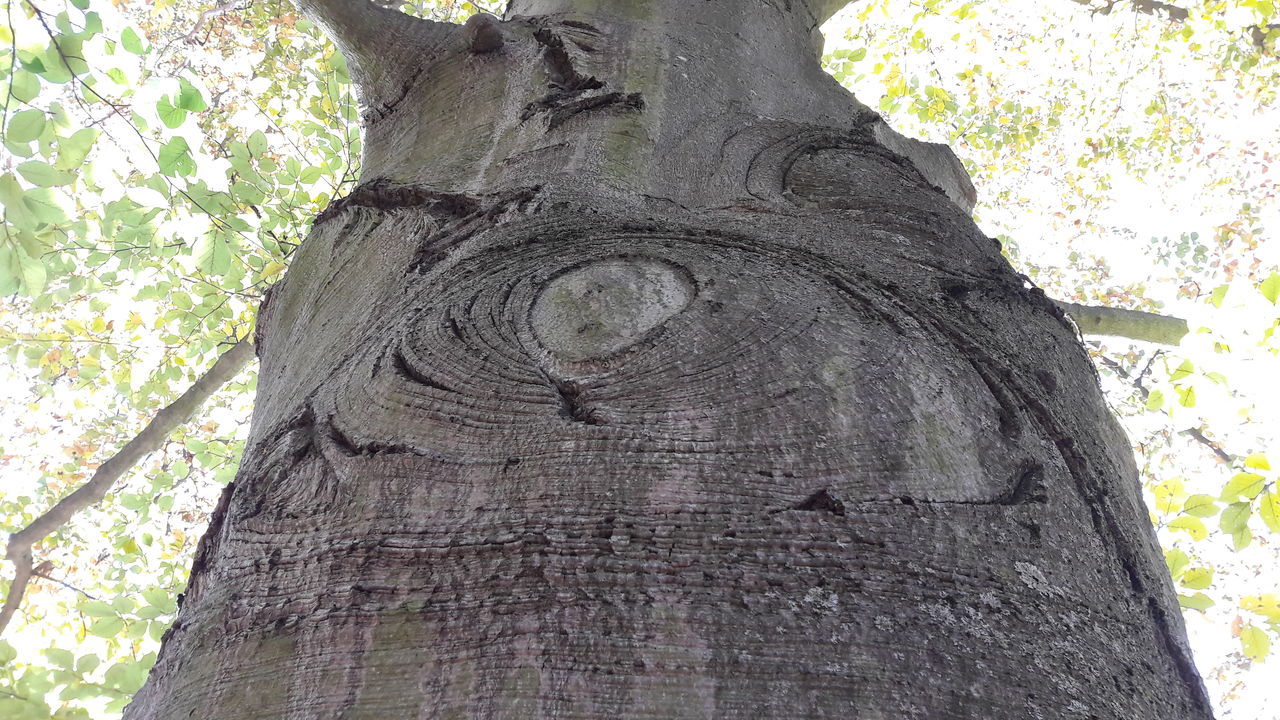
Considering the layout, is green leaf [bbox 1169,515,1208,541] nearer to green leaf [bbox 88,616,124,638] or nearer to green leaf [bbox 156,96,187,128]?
green leaf [bbox 156,96,187,128]

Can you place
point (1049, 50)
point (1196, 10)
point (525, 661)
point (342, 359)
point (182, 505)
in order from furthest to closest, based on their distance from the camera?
1. point (1049, 50)
2. point (182, 505)
3. point (1196, 10)
4. point (342, 359)
5. point (525, 661)

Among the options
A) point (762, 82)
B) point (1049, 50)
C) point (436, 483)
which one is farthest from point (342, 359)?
point (1049, 50)

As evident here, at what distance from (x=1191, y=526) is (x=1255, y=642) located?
268mm

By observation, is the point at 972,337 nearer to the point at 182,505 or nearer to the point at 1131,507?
the point at 1131,507

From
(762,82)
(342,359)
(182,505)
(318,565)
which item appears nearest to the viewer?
(318,565)

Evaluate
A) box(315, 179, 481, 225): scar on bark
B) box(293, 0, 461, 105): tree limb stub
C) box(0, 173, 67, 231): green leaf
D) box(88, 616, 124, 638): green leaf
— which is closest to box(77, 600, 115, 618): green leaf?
box(88, 616, 124, 638): green leaf

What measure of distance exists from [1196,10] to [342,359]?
5.47 meters

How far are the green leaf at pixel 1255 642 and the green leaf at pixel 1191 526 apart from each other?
0.68 ft

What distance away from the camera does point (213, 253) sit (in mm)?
2387

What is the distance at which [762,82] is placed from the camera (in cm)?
173

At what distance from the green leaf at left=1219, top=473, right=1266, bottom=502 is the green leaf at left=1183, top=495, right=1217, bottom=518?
0.16ft

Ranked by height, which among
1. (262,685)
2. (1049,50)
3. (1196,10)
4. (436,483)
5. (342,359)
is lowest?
(262,685)

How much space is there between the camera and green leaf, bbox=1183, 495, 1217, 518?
4.96ft

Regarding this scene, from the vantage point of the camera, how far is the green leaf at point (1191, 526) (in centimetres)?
146
